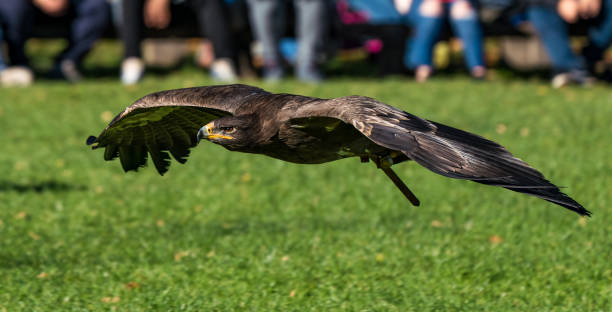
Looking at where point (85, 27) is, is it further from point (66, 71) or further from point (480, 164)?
point (480, 164)

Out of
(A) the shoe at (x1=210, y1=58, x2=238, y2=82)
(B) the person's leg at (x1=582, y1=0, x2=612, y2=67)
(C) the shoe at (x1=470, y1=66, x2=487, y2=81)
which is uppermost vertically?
(B) the person's leg at (x1=582, y1=0, x2=612, y2=67)

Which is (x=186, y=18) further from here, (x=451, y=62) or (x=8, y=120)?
(x=451, y=62)

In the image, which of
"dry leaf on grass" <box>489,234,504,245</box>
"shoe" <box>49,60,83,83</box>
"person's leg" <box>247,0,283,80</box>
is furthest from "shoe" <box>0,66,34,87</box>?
"dry leaf on grass" <box>489,234,504,245</box>

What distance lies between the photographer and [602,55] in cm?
1348

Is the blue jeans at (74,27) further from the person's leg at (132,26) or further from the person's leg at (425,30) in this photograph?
the person's leg at (425,30)

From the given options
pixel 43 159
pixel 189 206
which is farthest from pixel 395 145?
pixel 43 159

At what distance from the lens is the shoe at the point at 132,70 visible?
477 inches

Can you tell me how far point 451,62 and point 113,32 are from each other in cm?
566

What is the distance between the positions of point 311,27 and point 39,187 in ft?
16.5

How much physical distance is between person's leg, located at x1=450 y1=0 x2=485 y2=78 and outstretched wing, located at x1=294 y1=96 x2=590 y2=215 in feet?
27.6

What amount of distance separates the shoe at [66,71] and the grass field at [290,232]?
6.51 ft

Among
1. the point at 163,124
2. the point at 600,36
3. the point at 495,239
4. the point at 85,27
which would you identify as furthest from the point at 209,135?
the point at 600,36

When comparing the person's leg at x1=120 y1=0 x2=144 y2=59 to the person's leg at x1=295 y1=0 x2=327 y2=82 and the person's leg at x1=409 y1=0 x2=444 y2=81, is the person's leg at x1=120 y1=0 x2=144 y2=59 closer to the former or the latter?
the person's leg at x1=295 y1=0 x2=327 y2=82

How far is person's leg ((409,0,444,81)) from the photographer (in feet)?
41.0
